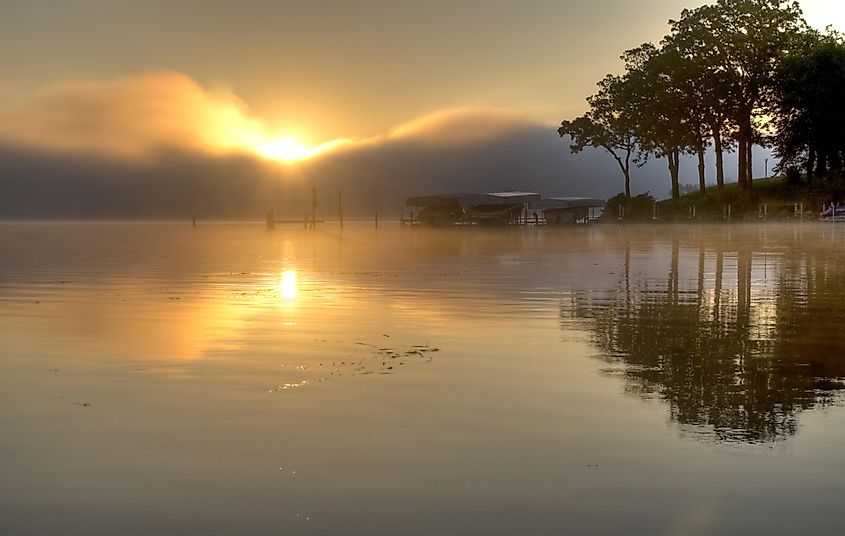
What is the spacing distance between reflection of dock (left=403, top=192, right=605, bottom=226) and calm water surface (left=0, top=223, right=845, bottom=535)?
91.6m

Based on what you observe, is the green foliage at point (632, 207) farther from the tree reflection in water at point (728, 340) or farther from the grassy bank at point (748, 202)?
the tree reflection in water at point (728, 340)

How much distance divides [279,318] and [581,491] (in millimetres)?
11682

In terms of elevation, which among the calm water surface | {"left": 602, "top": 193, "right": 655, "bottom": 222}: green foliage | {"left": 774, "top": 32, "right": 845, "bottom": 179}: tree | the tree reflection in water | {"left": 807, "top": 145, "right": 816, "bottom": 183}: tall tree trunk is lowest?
the tree reflection in water

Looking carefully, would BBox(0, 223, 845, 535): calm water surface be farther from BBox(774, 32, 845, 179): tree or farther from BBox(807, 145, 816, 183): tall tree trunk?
BBox(807, 145, 816, 183): tall tree trunk

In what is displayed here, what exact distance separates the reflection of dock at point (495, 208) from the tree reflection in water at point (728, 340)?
82206 mm

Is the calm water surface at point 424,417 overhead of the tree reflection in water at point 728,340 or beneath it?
overhead

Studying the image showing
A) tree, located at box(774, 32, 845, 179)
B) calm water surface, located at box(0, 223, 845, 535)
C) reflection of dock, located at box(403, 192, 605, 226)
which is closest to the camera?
calm water surface, located at box(0, 223, 845, 535)

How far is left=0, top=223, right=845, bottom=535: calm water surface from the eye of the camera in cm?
634

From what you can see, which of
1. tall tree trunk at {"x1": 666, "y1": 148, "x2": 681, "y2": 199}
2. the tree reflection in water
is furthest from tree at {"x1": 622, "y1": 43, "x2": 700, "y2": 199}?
the tree reflection in water

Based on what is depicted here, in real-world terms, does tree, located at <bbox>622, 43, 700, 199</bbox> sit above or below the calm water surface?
above

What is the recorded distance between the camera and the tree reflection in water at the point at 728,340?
9477 millimetres

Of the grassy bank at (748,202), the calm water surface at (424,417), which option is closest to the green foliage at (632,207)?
the grassy bank at (748,202)

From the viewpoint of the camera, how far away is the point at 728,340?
14.5 meters

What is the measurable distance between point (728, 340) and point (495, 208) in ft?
338
